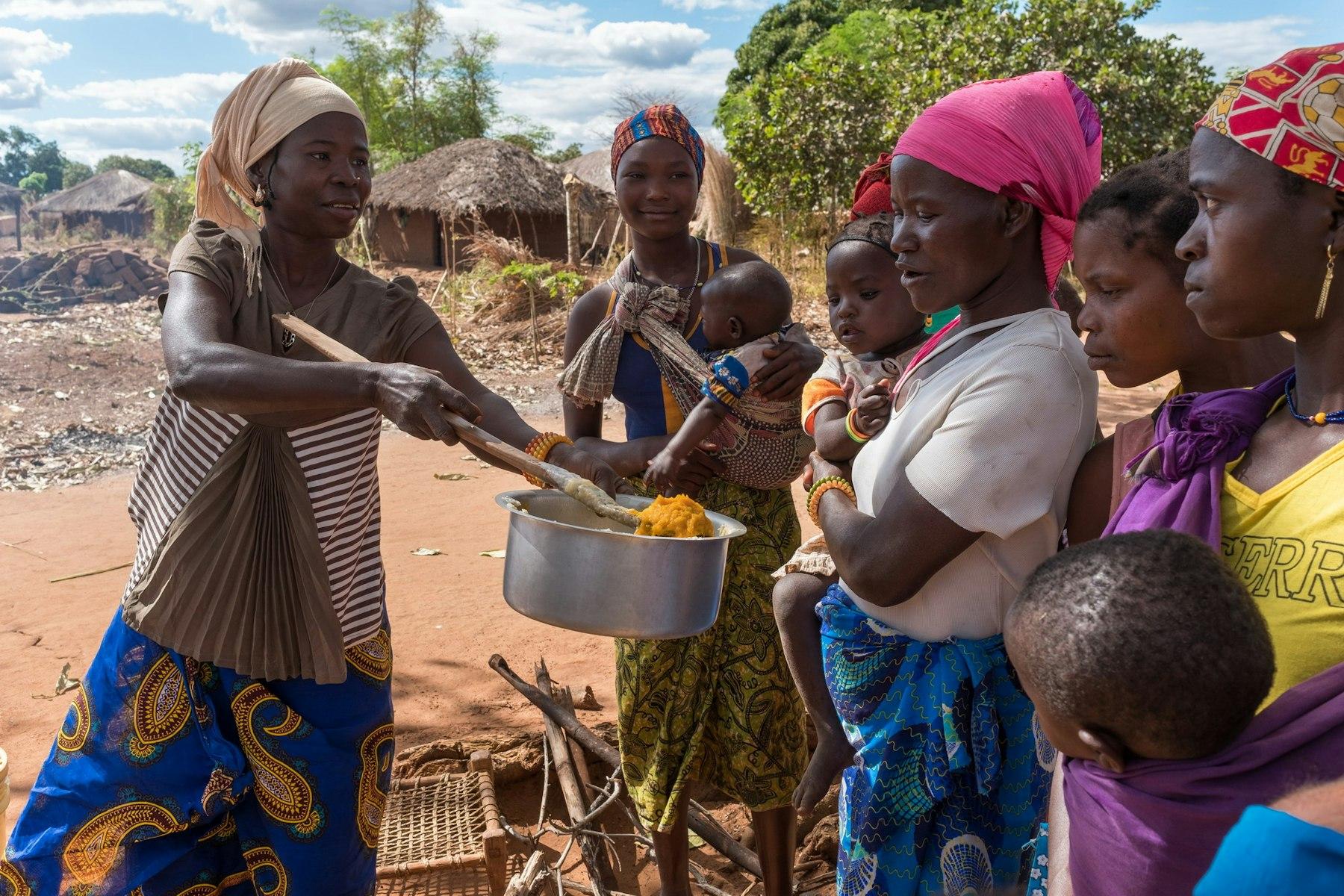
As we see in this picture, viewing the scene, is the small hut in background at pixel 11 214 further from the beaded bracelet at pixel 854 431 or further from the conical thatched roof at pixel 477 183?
the beaded bracelet at pixel 854 431

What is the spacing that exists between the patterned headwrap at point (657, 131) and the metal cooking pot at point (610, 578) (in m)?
1.36

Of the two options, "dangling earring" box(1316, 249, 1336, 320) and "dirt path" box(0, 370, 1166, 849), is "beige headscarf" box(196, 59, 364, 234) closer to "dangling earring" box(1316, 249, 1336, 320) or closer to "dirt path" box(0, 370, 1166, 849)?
"dangling earring" box(1316, 249, 1336, 320)

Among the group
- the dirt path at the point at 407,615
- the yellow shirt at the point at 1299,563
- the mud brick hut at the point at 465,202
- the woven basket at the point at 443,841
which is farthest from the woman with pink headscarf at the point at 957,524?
the mud brick hut at the point at 465,202

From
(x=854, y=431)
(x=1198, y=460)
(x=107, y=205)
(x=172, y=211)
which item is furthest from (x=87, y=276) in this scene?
(x=1198, y=460)

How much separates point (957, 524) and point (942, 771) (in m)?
0.45

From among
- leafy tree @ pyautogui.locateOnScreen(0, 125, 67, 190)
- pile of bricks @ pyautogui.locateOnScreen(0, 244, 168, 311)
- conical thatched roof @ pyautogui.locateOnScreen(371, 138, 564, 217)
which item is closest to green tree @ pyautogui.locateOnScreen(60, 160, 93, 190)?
leafy tree @ pyautogui.locateOnScreen(0, 125, 67, 190)

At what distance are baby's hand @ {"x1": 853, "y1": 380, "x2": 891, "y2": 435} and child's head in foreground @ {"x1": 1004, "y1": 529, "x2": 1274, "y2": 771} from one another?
0.83 m

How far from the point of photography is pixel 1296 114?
3.79ft

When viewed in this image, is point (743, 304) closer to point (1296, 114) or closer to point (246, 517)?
point (246, 517)

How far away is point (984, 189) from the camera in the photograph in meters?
1.65

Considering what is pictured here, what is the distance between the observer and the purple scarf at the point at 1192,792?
3.29ft

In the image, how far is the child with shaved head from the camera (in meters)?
2.54

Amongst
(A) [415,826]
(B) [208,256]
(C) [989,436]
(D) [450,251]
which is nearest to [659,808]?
(A) [415,826]

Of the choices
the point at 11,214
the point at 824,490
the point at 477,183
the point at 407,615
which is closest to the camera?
the point at 824,490
